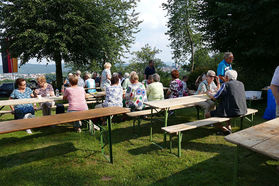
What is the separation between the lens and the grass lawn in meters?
2.97

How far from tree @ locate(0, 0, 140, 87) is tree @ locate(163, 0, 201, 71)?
13.9 meters

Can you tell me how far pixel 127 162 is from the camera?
3.51m

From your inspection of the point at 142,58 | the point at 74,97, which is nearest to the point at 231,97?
the point at 74,97

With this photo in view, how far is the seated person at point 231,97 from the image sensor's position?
397 cm

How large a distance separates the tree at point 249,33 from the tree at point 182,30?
16294 millimetres

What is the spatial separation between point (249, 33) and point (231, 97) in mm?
5440

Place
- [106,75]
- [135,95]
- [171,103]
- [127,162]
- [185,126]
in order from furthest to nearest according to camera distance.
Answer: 1. [106,75]
2. [135,95]
3. [171,103]
4. [185,126]
5. [127,162]

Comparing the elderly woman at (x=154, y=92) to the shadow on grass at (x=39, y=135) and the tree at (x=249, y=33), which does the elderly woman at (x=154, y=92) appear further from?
the tree at (x=249, y=33)

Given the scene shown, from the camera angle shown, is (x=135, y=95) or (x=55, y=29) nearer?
(x=135, y=95)

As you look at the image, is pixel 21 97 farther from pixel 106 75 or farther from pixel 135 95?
pixel 135 95

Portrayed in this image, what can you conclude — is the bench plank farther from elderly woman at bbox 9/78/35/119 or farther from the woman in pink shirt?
elderly woman at bbox 9/78/35/119

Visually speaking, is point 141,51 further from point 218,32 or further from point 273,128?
point 273,128

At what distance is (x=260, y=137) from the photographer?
2199 mm

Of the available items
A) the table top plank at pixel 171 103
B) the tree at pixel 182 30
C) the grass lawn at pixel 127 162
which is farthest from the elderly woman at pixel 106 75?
the tree at pixel 182 30
